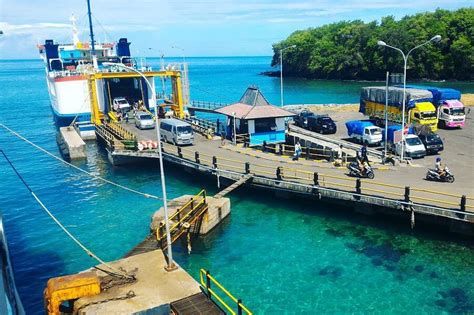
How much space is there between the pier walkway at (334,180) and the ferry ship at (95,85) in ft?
51.4

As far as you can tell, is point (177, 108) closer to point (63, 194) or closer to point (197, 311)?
→ point (63, 194)

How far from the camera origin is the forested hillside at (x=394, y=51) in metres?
116

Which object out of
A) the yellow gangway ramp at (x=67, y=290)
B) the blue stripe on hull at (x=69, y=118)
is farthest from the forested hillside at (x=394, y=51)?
the yellow gangway ramp at (x=67, y=290)

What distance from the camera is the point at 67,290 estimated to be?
50.1 feet

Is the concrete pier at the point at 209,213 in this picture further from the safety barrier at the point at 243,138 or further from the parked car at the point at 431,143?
the parked car at the point at 431,143

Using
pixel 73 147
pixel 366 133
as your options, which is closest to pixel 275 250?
pixel 366 133

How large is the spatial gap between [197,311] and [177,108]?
41483mm

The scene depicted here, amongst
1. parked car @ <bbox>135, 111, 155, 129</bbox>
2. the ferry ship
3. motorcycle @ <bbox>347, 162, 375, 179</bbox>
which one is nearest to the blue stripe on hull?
the ferry ship

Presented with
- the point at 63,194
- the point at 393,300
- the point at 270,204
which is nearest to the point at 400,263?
the point at 393,300

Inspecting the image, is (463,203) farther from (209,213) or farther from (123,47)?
(123,47)

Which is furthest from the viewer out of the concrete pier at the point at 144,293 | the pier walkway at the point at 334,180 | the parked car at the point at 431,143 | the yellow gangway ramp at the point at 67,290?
the parked car at the point at 431,143

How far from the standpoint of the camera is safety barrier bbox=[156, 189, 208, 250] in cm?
2241

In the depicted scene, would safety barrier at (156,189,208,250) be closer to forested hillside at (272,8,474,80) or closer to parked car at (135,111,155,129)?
parked car at (135,111,155,129)

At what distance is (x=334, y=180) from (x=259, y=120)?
1175 centimetres
